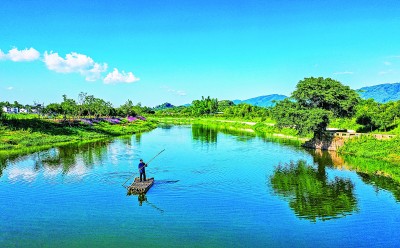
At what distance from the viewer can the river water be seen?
1867 centimetres

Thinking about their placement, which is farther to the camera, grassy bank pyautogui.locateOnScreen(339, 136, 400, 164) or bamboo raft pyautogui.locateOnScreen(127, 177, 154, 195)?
grassy bank pyautogui.locateOnScreen(339, 136, 400, 164)

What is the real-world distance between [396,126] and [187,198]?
4892 cm

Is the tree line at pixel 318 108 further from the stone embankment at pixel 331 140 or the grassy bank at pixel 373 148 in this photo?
the grassy bank at pixel 373 148

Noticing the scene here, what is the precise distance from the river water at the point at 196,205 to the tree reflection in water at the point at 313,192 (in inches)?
3.2

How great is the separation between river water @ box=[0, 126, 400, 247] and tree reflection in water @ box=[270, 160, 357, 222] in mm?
82

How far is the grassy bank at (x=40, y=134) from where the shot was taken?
5190 cm

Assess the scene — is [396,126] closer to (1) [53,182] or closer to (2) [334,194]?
(2) [334,194]

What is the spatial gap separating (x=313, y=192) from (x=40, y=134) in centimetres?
4861

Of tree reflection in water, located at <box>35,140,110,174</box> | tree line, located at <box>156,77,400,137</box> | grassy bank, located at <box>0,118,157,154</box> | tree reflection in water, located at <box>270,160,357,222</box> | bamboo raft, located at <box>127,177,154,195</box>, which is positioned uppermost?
tree line, located at <box>156,77,400,137</box>

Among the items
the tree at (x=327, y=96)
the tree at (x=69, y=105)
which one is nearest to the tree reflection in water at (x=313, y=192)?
the tree at (x=327, y=96)

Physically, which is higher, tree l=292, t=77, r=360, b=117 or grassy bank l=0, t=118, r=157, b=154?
tree l=292, t=77, r=360, b=117

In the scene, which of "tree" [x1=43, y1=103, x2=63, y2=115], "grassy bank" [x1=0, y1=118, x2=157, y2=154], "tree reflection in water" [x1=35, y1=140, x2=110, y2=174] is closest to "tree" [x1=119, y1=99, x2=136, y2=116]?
"tree" [x1=43, y1=103, x2=63, y2=115]

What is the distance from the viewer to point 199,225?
20672mm

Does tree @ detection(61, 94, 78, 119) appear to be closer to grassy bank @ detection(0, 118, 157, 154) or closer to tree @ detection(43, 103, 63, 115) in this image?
tree @ detection(43, 103, 63, 115)
